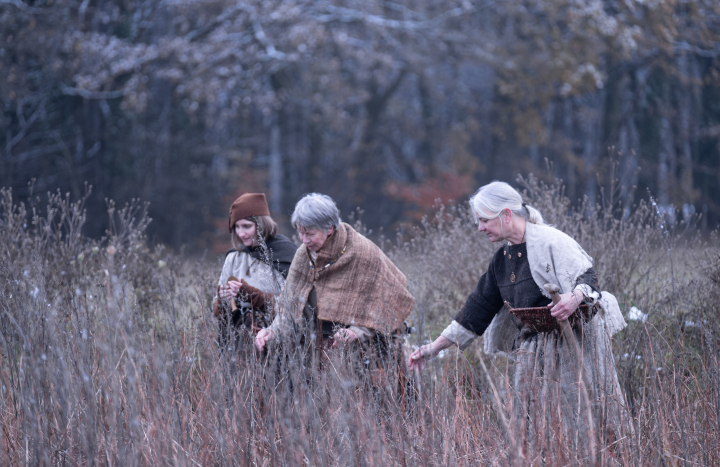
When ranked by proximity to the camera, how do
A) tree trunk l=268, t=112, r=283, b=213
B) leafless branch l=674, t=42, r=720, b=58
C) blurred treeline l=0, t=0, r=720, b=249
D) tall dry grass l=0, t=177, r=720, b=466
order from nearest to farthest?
tall dry grass l=0, t=177, r=720, b=466
blurred treeline l=0, t=0, r=720, b=249
leafless branch l=674, t=42, r=720, b=58
tree trunk l=268, t=112, r=283, b=213

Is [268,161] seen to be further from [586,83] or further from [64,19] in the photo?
[586,83]

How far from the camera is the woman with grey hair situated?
360 centimetres

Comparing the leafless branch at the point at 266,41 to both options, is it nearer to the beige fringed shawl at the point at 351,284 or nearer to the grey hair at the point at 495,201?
the beige fringed shawl at the point at 351,284

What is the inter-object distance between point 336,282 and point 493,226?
1050 mm

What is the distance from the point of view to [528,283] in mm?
3072

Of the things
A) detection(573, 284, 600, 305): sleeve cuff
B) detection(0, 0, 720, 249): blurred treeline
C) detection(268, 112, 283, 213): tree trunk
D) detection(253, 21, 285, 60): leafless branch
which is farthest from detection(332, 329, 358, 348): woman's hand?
detection(268, 112, 283, 213): tree trunk

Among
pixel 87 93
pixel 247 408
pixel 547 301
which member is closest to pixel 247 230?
pixel 247 408

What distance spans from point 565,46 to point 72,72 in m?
10.6

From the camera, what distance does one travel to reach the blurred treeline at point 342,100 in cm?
1333

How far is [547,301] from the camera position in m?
3.06

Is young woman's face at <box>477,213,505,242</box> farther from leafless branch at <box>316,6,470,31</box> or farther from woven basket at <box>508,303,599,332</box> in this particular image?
leafless branch at <box>316,6,470,31</box>

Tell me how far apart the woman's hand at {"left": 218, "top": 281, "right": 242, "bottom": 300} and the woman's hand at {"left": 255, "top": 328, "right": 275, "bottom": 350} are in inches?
13.0

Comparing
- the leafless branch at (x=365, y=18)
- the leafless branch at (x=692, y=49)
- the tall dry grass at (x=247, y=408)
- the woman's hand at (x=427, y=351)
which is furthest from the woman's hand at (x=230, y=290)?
the leafless branch at (x=692, y=49)

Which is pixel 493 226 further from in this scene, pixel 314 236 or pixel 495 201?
pixel 314 236
